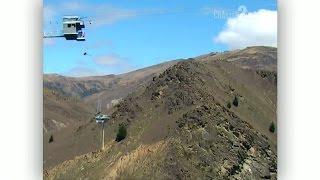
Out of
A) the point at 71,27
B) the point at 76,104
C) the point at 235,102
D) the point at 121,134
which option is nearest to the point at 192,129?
the point at 235,102

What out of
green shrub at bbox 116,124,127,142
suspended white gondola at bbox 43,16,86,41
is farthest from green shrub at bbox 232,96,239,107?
suspended white gondola at bbox 43,16,86,41

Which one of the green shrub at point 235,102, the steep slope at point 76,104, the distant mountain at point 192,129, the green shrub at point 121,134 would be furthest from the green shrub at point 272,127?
the green shrub at point 121,134

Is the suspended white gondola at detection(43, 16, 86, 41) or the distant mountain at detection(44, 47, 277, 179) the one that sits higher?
the suspended white gondola at detection(43, 16, 86, 41)

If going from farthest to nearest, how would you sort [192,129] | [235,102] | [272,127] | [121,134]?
[235,102] → [192,129] → [121,134] → [272,127]

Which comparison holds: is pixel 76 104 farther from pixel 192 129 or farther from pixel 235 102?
pixel 235 102

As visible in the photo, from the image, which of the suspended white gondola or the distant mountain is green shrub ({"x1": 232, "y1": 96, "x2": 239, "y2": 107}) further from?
the suspended white gondola

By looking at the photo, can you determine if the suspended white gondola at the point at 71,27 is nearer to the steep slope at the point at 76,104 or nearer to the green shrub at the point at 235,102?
the steep slope at the point at 76,104
